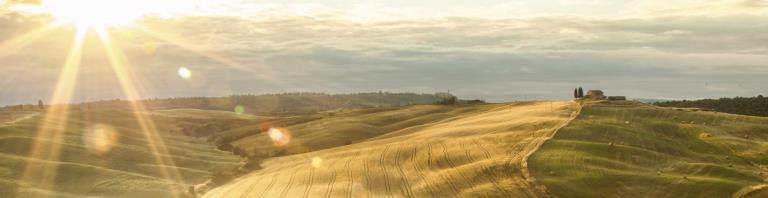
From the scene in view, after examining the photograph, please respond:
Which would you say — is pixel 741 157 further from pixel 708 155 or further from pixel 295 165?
pixel 295 165

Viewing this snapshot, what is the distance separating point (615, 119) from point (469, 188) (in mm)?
36521

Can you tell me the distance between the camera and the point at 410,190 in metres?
59.9

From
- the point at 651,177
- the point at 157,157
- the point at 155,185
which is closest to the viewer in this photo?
the point at 651,177

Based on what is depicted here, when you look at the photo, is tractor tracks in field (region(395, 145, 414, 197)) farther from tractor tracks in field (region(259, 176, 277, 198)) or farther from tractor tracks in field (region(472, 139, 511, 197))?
tractor tracks in field (region(259, 176, 277, 198))

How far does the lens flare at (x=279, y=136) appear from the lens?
126 meters

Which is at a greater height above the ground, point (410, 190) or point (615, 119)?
point (615, 119)

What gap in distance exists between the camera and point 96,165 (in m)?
85.7

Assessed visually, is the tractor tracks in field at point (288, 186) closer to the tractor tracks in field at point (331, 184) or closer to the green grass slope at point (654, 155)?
the tractor tracks in field at point (331, 184)

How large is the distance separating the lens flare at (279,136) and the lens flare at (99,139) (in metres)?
27.8

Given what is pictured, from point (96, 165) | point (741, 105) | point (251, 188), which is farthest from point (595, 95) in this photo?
point (96, 165)

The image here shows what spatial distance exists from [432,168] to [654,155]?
68.6ft

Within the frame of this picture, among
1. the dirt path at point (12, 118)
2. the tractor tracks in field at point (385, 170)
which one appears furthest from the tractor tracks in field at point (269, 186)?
the dirt path at point (12, 118)

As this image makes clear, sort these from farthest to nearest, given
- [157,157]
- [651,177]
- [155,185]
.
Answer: [157,157] → [155,185] → [651,177]

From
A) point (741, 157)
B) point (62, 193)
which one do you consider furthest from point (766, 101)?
point (62, 193)
